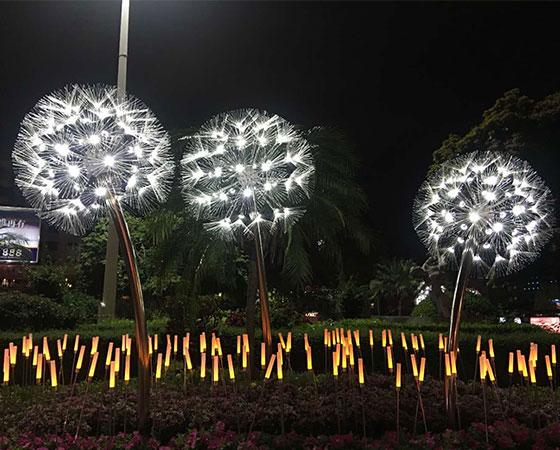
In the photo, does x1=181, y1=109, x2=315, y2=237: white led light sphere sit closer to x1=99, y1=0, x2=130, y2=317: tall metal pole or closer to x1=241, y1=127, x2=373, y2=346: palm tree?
x1=241, y1=127, x2=373, y2=346: palm tree

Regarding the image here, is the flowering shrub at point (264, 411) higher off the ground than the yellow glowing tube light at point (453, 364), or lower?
lower

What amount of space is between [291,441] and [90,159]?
378 centimetres

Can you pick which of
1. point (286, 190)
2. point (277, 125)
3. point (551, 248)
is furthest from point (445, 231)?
point (551, 248)

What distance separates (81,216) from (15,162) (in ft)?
3.11

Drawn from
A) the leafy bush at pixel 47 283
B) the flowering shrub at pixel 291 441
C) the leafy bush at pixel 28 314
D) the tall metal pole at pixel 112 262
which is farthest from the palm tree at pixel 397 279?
the flowering shrub at pixel 291 441

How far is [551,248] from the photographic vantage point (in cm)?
1948

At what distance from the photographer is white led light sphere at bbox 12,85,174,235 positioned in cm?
628

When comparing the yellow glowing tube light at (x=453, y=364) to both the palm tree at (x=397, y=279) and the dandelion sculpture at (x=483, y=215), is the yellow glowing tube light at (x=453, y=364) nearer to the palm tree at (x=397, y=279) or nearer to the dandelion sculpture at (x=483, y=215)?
the dandelion sculpture at (x=483, y=215)

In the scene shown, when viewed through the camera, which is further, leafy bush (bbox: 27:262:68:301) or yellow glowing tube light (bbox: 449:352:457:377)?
leafy bush (bbox: 27:262:68:301)

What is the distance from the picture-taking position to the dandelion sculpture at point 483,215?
23.5 ft

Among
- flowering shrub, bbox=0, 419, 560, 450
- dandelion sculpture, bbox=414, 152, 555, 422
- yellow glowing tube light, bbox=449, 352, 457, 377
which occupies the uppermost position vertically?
dandelion sculpture, bbox=414, 152, 555, 422

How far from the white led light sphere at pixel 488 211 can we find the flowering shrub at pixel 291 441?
234 centimetres

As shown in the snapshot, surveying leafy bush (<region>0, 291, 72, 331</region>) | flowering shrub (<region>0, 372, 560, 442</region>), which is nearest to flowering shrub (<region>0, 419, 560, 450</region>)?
flowering shrub (<region>0, 372, 560, 442</region>)

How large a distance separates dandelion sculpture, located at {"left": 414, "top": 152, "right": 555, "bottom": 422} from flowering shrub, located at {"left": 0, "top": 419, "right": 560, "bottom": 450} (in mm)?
1012
